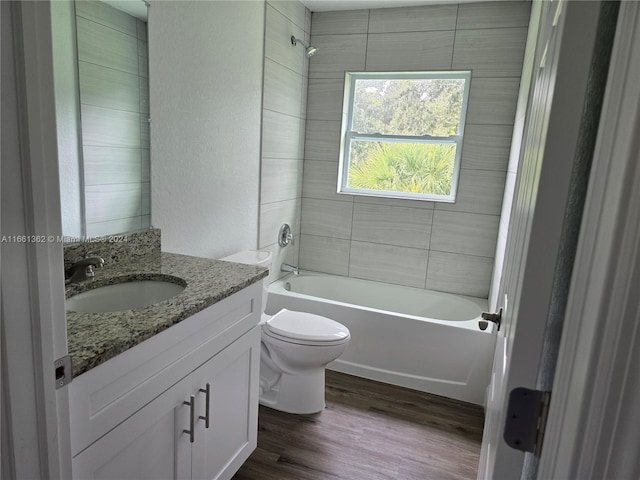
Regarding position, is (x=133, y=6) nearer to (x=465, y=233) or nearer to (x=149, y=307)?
(x=149, y=307)

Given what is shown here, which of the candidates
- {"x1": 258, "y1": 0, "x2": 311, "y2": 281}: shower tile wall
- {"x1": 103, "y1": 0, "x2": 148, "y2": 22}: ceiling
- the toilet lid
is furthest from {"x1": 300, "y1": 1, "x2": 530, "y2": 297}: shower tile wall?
{"x1": 103, "y1": 0, "x2": 148, "y2": 22}: ceiling

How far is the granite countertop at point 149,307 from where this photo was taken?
1.01 meters

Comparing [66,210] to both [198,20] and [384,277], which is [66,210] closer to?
[198,20]

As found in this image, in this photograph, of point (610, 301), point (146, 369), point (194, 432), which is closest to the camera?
point (610, 301)

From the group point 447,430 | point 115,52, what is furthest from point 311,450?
point 115,52

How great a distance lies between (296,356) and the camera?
2240 mm

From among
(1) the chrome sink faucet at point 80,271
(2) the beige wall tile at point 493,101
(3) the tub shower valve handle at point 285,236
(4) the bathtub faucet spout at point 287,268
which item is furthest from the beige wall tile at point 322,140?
(1) the chrome sink faucet at point 80,271

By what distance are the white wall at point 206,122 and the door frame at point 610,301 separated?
1.78 m

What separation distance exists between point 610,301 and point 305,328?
6.28ft

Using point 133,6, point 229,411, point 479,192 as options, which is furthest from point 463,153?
point 229,411

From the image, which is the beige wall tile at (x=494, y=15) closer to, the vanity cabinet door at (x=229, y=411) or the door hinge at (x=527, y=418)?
the vanity cabinet door at (x=229, y=411)

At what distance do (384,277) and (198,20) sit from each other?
2.19 m

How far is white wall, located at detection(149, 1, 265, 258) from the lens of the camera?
193 cm

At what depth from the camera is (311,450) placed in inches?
81.1
